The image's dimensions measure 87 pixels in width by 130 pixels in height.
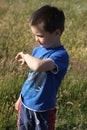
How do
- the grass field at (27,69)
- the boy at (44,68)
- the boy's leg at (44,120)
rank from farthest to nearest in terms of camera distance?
the grass field at (27,69)
the boy's leg at (44,120)
the boy at (44,68)

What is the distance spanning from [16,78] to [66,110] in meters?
0.92

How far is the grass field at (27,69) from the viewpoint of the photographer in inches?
209

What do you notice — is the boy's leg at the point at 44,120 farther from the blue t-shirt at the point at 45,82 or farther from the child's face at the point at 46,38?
the child's face at the point at 46,38

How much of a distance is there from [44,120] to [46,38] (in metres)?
0.78

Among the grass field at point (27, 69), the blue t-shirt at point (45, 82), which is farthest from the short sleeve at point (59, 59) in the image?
the grass field at point (27, 69)

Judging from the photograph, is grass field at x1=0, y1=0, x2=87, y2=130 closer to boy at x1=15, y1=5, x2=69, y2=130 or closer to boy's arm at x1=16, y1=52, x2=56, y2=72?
boy at x1=15, y1=5, x2=69, y2=130

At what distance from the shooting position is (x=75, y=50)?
8352 mm

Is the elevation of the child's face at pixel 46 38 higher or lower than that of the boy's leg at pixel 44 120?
higher

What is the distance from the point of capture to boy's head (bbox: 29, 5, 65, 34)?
142 inches

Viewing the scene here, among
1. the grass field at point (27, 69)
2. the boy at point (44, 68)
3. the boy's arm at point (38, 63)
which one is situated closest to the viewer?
the boy's arm at point (38, 63)

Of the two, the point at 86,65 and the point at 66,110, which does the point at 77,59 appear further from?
the point at 66,110

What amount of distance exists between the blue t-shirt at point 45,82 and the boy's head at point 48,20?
0.19m

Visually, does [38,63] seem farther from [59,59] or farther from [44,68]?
[59,59]

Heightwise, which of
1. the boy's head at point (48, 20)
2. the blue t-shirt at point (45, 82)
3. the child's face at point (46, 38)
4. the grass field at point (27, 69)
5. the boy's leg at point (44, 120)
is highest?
the boy's head at point (48, 20)
